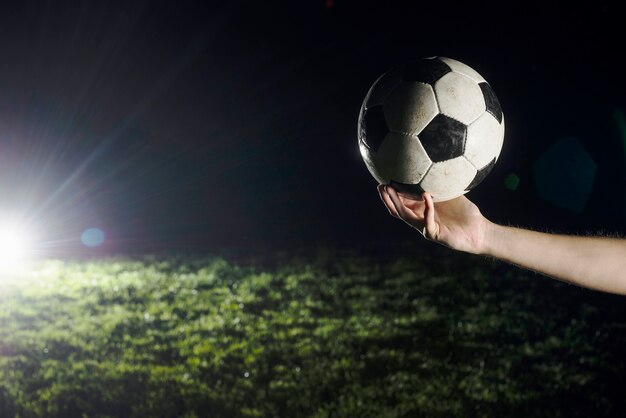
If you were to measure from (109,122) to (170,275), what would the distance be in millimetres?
8593

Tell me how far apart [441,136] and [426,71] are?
1.22 ft

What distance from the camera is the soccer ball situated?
242 cm

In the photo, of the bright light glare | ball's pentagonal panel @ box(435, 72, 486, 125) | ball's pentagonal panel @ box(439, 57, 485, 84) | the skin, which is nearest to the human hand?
the skin

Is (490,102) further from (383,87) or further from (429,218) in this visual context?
(429,218)

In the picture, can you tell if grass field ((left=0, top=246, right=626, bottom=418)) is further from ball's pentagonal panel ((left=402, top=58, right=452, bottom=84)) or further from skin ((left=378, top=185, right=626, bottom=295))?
ball's pentagonal panel ((left=402, top=58, right=452, bottom=84))

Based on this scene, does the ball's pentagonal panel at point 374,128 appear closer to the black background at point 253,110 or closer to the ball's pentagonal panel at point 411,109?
the ball's pentagonal panel at point 411,109

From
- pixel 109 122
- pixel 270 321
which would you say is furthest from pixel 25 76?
pixel 270 321

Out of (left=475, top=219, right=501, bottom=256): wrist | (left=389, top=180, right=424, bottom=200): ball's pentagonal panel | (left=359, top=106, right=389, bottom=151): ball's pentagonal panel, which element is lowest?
(left=475, top=219, right=501, bottom=256): wrist

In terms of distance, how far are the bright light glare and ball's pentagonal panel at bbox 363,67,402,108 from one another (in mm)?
7256

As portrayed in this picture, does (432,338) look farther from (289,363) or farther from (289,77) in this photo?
(289,77)

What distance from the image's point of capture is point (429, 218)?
1955mm

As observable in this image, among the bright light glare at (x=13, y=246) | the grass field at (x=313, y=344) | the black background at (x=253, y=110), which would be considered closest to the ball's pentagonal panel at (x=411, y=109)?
the grass field at (x=313, y=344)

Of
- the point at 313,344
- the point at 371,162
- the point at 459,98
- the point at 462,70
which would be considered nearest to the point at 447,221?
the point at 371,162

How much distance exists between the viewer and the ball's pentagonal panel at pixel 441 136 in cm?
241
